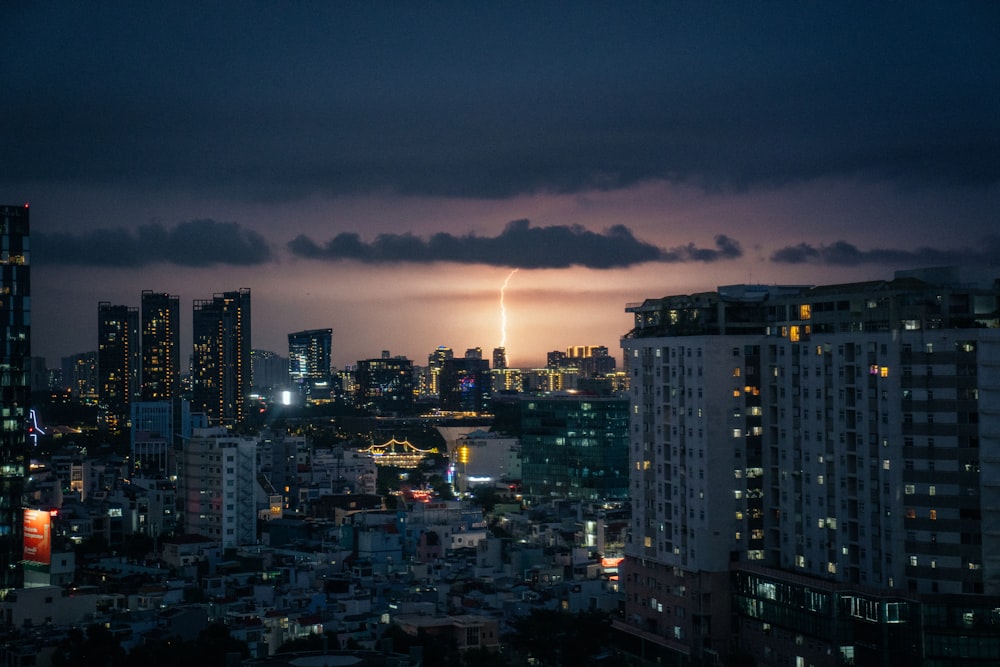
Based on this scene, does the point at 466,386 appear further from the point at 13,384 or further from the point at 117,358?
the point at 13,384

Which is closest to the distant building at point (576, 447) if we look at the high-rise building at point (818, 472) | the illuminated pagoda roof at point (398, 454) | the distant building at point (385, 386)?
the illuminated pagoda roof at point (398, 454)

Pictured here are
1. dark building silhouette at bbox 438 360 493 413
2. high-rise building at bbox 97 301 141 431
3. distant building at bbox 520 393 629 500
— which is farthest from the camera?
dark building silhouette at bbox 438 360 493 413

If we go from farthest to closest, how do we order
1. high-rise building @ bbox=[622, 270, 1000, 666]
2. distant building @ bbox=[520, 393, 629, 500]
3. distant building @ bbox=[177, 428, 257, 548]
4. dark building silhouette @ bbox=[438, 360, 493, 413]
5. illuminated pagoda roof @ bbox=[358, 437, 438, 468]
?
dark building silhouette @ bbox=[438, 360, 493, 413], illuminated pagoda roof @ bbox=[358, 437, 438, 468], distant building @ bbox=[520, 393, 629, 500], distant building @ bbox=[177, 428, 257, 548], high-rise building @ bbox=[622, 270, 1000, 666]

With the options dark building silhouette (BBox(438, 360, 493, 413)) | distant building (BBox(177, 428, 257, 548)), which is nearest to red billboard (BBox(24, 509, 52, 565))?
distant building (BBox(177, 428, 257, 548))

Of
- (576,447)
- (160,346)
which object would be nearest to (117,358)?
(160,346)

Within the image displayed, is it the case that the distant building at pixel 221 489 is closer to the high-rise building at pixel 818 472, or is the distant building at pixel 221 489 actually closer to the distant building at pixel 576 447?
the high-rise building at pixel 818 472

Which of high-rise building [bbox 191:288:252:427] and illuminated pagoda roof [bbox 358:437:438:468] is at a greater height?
high-rise building [bbox 191:288:252:427]

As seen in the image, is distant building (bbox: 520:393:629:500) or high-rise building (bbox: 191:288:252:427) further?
high-rise building (bbox: 191:288:252:427)

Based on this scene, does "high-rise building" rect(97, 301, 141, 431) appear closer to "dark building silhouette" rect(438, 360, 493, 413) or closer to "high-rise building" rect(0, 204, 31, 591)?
"dark building silhouette" rect(438, 360, 493, 413)
